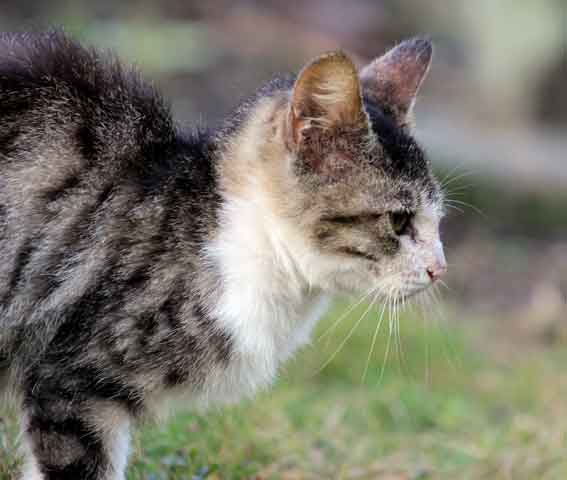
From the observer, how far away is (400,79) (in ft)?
11.9

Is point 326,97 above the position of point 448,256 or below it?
below

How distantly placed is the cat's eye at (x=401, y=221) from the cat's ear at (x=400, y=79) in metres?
0.43

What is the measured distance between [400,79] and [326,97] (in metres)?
0.61

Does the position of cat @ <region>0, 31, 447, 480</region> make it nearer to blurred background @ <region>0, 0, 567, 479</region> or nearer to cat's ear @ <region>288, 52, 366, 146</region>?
cat's ear @ <region>288, 52, 366, 146</region>

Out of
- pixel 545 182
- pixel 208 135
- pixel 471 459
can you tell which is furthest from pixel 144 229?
pixel 545 182

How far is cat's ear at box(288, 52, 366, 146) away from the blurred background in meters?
0.83

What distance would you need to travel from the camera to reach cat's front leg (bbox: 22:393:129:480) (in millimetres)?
3059

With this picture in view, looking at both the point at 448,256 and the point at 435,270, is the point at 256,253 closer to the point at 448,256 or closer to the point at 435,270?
the point at 435,270

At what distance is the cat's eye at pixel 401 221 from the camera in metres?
3.28

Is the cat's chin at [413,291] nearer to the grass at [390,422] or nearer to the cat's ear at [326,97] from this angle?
the cat's ear at [326,97]

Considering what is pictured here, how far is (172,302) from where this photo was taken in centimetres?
314

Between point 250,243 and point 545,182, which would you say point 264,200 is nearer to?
point 250,243

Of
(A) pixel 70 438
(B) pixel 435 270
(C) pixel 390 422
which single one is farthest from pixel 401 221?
(C) pixel 390 422

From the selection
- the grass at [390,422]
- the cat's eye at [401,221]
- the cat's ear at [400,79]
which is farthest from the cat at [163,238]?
the grass at [390,422]
